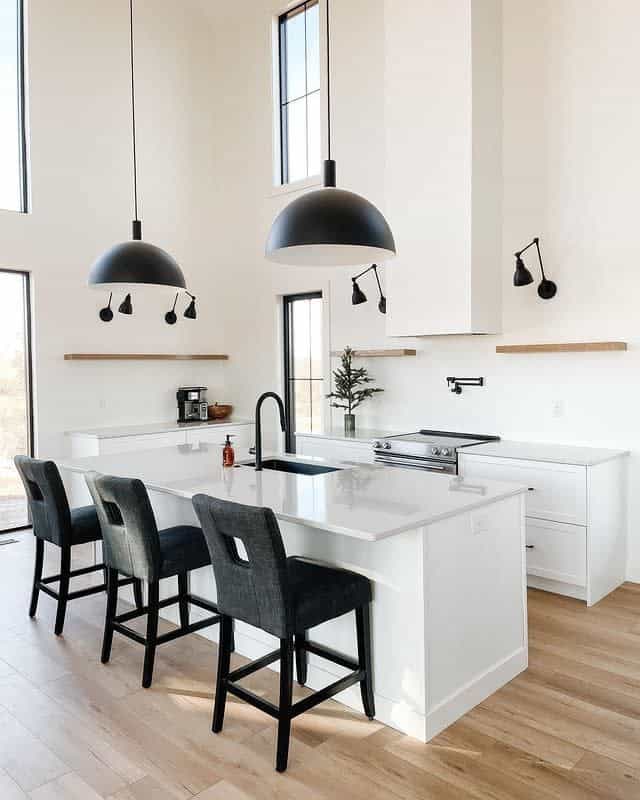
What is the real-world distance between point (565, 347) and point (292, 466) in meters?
1.96

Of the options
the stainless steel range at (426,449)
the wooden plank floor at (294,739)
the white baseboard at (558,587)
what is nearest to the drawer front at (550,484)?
the stainless steel range at (426,449)

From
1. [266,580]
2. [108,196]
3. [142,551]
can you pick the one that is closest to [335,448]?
[142,551]

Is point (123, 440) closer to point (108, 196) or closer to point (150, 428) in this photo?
point (150, 428)

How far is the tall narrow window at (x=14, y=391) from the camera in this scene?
5.67 m

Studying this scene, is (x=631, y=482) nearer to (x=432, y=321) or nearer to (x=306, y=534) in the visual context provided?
(x=432, y=321)

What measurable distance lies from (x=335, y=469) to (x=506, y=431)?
5.94ft

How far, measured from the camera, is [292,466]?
3801 millimetres

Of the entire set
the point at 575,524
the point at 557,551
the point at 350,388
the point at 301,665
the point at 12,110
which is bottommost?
the point at 301,665

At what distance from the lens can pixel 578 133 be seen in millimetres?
4328

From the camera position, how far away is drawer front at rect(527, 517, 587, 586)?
3824mm

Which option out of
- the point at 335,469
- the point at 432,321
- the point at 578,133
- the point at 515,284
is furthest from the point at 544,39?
the point at 335,469

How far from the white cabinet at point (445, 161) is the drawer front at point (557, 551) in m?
1.42

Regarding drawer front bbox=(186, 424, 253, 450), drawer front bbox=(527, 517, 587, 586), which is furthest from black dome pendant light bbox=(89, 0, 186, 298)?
drawer front bbox=(186, 424, 253, 450)

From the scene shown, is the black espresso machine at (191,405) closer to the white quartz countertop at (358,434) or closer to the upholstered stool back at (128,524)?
the white quartz countertop at (358,434)
